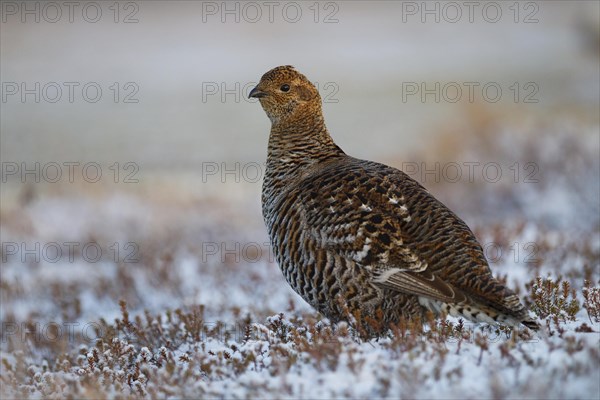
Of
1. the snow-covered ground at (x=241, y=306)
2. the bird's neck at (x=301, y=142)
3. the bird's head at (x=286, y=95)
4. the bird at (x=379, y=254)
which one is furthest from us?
the bird's head at (x=286, y=95)

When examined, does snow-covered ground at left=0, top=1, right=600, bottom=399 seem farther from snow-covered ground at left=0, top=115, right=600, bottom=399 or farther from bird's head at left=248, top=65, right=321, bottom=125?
bird's head at left=248, top=65, right=321, bottom=125

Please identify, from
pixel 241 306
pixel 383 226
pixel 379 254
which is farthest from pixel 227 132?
pixel 379 254

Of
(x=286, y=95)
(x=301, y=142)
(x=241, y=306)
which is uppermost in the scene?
(x=286, y=95)

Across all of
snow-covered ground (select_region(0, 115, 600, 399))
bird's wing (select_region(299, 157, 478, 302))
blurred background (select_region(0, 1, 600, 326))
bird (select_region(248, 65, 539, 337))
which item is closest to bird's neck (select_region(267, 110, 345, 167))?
bird (select_region(248, 65, 539, 337))

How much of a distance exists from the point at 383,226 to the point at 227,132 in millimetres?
16030

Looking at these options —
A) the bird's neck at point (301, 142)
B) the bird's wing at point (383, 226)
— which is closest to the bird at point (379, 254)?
the bird's wing at point (383, 226)

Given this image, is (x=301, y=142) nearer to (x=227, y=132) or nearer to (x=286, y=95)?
(x=286, y=95)

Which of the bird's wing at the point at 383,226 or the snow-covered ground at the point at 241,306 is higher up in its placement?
the bird's wing at the point at 383,226

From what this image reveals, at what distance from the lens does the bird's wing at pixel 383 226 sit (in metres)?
5.15

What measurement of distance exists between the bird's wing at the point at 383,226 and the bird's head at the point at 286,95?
1.03 m

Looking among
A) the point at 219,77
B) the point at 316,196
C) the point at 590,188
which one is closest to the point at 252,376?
the point at 316,196

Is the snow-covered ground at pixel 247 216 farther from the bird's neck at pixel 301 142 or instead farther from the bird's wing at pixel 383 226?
the bird's neck at pixel 301 142

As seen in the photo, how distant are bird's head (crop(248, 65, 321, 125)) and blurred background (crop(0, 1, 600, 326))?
7.38 feet

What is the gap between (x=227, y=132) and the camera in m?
21.1
